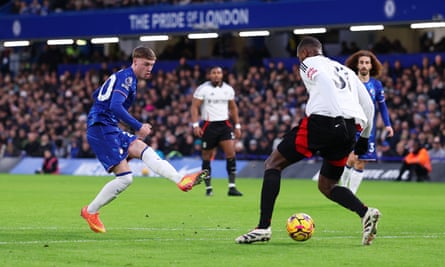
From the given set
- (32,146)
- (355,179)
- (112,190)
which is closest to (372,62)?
(355,179)

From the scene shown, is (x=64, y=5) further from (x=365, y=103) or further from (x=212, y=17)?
(x=365, y=103)

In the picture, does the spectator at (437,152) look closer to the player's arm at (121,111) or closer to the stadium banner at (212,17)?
the stadium banner at (212,17)

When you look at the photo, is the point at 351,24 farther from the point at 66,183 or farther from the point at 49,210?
the point at 49,210

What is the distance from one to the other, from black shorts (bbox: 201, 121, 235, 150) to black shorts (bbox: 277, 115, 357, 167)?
10.3 meters

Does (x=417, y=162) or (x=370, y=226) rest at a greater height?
(x=370, y=226)

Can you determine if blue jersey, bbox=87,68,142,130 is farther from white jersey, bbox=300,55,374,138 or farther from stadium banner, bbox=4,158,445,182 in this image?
stadium banner, bbox=4,158,445,182

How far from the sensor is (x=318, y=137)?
1084 cm

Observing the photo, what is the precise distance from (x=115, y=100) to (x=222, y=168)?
21.2m

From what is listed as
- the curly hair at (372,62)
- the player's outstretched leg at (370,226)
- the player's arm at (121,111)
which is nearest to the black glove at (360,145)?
the player's outstretched leg at (370,226)

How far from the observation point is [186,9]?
1478 inches

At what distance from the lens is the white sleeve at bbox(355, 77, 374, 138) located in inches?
438

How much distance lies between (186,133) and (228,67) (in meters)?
4.82

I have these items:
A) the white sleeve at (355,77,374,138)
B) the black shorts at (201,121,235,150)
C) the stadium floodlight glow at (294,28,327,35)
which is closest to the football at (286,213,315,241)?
the white sleeve at (355,77,374,138)

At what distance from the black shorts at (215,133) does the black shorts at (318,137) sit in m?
10.3
